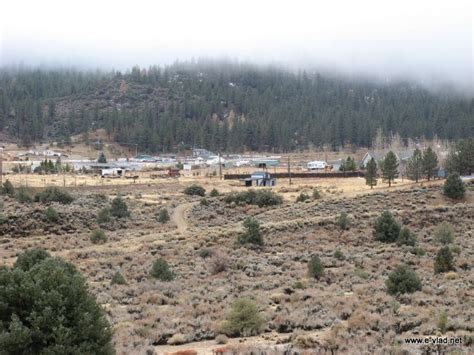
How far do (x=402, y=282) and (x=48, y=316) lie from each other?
14.2m

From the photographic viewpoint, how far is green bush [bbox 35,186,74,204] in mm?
62969

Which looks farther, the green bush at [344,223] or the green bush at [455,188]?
the green bush at [455,188]

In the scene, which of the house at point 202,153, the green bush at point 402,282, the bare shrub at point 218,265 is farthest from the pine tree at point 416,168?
the house at point 202,153

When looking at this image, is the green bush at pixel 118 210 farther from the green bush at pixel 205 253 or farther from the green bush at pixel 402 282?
the green bush at pixel 402 282

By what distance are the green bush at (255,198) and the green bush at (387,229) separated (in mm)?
25795

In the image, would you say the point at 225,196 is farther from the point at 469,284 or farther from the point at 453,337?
the point at 453,337

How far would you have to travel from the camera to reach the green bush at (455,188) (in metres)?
58.7

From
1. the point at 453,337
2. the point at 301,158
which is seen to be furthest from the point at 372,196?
the point at 301,158

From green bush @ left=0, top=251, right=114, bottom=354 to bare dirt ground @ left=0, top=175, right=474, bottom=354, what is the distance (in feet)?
9.61

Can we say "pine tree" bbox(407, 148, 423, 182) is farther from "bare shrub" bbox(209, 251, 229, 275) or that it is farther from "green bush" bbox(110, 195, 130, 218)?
"bare shrub" bbox(209, 251, 229, 275)

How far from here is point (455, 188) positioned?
58.7 meters

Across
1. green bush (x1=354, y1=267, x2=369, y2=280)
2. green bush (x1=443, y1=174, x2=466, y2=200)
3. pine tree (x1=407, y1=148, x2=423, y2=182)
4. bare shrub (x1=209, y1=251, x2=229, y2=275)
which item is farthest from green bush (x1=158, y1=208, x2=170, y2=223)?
pine tree (x1=407, y1=148, x2=423, y2=182)

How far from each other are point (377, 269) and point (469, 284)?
6.80 m

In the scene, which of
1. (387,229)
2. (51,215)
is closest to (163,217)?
(51,215)
